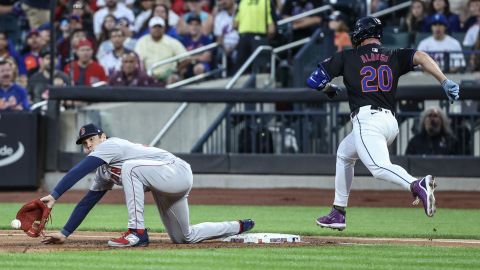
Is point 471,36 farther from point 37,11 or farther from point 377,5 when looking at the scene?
point 37,11

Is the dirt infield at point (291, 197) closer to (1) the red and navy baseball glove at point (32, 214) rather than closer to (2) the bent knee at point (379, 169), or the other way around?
(2) the bent knee at point (379, 169)

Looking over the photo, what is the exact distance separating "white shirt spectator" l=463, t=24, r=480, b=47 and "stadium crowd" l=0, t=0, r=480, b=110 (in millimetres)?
11

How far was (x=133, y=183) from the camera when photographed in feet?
29.2

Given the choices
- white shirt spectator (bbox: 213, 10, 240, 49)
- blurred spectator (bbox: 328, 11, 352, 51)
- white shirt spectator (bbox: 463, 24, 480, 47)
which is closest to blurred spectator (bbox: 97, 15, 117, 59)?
white shirt spectator (bbox: 213, 10, 240, 49)

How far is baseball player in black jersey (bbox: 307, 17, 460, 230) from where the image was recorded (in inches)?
384

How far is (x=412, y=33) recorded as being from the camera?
18.0 metres

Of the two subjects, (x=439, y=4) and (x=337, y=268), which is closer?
(x=337, y=268)

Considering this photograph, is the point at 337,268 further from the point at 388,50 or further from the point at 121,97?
the point at 121,97

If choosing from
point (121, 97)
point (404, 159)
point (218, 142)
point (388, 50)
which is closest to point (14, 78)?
point (121, 97)

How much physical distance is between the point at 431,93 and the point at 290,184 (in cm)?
232

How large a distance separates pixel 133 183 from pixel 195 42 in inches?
412

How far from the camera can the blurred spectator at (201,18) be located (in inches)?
768

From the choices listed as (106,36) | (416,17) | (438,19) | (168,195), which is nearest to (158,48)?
(106,36)

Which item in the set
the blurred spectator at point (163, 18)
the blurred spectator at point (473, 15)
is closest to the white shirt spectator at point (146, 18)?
the blurred spectator at point (163, 18)
